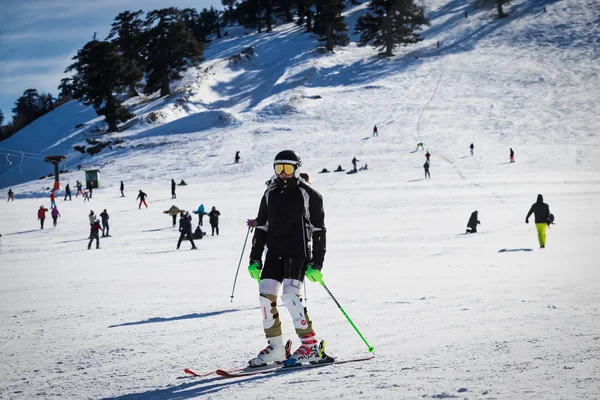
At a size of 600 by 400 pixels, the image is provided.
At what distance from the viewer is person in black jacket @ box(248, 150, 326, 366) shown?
5254 mm

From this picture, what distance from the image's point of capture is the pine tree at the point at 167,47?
79250 millimetres

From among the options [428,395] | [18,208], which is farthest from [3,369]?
[18,208]

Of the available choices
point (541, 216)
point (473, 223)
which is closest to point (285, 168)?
point (541, 216)

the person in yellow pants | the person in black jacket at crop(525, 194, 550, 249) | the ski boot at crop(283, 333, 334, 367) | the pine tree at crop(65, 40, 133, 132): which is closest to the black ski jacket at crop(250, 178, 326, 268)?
the ski boot at crop(283, 333, 334, 367)

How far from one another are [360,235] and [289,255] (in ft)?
52.9

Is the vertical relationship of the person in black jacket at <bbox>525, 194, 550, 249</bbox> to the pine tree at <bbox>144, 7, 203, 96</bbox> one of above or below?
below

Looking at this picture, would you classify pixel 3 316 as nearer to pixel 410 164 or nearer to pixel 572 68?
pixel 410 164

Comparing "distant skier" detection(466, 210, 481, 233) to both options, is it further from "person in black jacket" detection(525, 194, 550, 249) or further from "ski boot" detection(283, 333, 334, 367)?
"ski boot" detection(283, 333, 334, 367)

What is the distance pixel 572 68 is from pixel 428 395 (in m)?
73.0

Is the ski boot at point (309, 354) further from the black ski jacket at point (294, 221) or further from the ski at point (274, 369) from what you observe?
the black ski jacket at point (294, 221)

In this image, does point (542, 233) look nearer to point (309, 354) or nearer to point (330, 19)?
point (309, 354)

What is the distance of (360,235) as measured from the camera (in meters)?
21.2

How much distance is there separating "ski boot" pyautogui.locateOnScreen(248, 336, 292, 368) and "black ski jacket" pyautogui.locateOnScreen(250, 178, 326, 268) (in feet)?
2.60

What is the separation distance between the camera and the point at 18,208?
1436 inches
